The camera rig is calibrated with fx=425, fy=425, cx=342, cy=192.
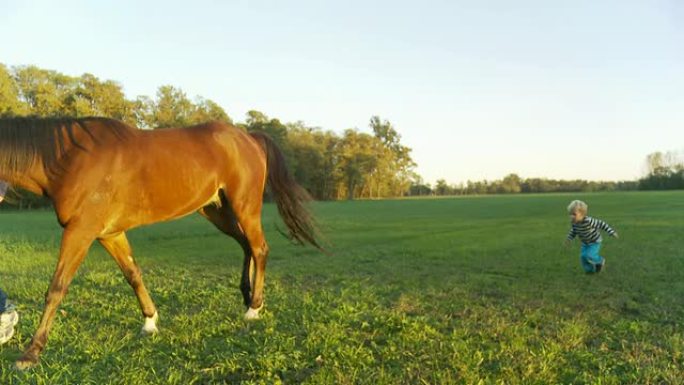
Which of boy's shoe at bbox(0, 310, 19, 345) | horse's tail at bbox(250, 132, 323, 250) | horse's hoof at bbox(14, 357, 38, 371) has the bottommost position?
horse's hoof at bbox(14, 357, 38, 371)

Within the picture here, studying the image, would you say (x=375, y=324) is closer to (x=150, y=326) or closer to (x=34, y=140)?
(x=150, y=326)

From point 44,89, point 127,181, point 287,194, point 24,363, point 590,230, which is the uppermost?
point 44,89

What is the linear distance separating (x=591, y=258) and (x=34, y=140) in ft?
26.9

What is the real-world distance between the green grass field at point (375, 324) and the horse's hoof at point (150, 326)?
4.4 inches

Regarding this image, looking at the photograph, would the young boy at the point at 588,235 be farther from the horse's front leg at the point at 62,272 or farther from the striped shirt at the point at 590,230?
the horse's front leg at the point at 62,272

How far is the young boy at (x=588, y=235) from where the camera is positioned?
7414mm

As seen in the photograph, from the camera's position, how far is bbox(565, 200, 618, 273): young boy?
24.3 feet

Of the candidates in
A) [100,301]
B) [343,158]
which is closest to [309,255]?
[100,301]

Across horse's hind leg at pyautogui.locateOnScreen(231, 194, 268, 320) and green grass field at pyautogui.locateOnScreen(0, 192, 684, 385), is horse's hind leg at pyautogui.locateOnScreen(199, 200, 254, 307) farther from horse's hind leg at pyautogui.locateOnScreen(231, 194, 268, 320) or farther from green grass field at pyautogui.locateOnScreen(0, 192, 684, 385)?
green grass field at pyautogui.locateOnScreen(0, 192, 684, 385)

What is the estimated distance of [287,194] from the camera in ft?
18.9

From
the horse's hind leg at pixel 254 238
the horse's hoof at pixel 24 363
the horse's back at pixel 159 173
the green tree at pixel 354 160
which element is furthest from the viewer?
the green tree at pixel 354 160

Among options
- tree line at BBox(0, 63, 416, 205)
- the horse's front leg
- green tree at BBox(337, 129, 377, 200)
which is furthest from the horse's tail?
green tree at BBox(337, 129, 377, 200)

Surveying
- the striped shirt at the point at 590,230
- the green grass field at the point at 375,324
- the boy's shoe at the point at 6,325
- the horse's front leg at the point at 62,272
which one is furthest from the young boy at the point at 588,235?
the boy's shoe at the point at 6,325

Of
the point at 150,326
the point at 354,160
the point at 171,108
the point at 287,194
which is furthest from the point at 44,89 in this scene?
the point at 150,326
